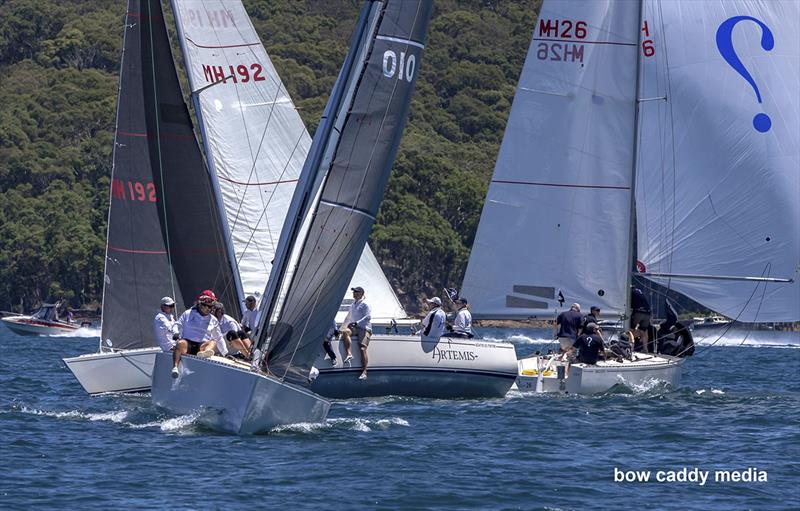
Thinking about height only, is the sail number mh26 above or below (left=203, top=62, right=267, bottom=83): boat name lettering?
above

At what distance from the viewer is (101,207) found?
2884 inches

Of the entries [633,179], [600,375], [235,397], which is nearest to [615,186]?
[633,179]

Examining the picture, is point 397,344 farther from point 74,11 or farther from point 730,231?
point 74,11

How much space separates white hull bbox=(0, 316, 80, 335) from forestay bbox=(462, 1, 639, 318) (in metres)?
32.7

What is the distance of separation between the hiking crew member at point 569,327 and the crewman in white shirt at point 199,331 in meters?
7.32

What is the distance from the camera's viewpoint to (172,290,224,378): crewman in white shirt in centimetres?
1652

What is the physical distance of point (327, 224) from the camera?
16.4 metres

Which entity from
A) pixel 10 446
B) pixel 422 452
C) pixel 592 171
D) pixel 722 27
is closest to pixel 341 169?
pixel 422 452

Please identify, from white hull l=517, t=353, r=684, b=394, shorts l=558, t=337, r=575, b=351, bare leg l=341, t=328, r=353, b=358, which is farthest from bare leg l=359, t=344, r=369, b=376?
shorts l=558, t=337, r=575, b=351

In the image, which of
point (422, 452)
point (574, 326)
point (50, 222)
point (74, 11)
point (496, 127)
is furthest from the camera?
point (74, 11)

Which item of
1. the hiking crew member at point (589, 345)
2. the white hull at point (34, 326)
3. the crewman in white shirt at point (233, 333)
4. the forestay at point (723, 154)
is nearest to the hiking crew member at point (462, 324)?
→ the hiking crew member at point (589, 345)

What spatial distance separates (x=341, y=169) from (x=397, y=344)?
16.9 feet

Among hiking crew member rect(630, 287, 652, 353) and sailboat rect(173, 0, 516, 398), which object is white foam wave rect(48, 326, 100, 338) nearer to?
sailboat rect(173, 0, 516, 398)

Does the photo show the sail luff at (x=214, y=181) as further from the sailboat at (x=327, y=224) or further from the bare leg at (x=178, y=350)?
the bare leg at (x=178, y=350)
